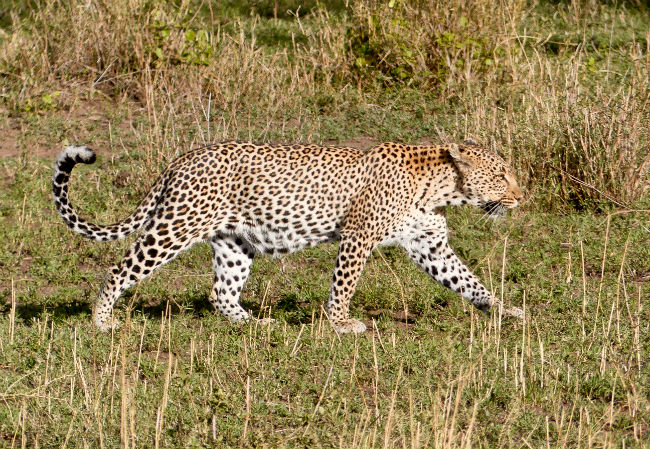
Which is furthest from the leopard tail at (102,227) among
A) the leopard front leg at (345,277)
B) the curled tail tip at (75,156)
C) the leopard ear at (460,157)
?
the leopard ear at (460,157)

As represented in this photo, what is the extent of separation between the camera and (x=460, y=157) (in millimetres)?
8625

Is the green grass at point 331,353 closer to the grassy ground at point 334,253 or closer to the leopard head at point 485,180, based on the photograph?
the grassy ground at point 334,253

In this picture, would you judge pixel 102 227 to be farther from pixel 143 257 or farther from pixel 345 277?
pixel 345 277

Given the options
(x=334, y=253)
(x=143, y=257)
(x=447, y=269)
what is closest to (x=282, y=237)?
(x=143, y=257)

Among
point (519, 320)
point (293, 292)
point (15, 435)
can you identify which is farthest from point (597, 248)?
point (15, 435)

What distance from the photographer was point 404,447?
5902 mm

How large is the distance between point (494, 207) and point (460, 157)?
489mm

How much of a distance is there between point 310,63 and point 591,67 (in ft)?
10.2

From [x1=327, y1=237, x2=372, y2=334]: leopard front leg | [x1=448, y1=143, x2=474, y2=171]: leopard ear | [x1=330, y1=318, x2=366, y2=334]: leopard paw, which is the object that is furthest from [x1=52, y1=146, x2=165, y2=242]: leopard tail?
[x1=448, y1=143, x2=474, y2=171]: leopard ear

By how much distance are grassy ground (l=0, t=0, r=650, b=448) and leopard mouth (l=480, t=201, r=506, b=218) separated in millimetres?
459

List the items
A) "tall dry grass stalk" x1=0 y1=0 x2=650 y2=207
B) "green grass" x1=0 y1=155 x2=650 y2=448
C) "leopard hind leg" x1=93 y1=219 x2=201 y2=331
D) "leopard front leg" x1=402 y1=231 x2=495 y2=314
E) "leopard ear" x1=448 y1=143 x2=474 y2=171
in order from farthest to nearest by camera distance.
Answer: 1. "tall dry grass stalk" x1=0 y1=0 x2=650 y2=207
2. "leopard front leg" x1=402 y1=231 x2=495 y2=314
3. "leopard ear" x1=448 y1=143 x2=474 y2=171
4. "leopard hind leg" x1=93 y1=219 x2=201 y2=331
5. "green grass" x1=0 y1=155 x2=650 y2=448

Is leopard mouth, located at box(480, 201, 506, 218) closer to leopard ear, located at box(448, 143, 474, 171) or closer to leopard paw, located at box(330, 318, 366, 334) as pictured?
leopard ear, located at box(448, 143, 474, 171)

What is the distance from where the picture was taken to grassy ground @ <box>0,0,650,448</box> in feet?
21.7

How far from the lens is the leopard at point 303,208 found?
834cm
